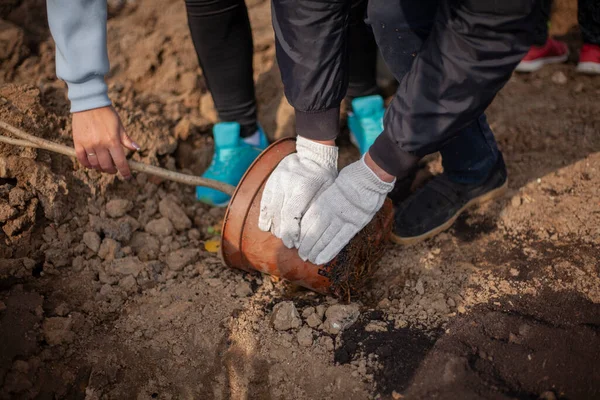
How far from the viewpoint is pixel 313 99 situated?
1621 millimetres

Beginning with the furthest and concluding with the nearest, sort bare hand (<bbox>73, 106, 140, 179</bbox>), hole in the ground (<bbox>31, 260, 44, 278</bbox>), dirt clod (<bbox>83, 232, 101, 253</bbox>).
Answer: dirt clod (<bbox>83, 232, 101, 253</bbox>) < hole in the ground (<bbox>31, 260, 44, 278</bbox>) < bare hand (<bbox>73, 106, 140, 179</bbox>)

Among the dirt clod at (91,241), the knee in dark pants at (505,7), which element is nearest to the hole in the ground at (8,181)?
the dirt clod at (91,241)

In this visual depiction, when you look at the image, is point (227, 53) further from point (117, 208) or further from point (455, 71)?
point (455, 71)

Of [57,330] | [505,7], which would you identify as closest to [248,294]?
[57,330]

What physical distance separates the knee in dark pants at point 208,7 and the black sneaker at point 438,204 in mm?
1120

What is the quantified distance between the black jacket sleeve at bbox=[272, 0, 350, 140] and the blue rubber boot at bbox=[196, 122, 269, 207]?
70 cm

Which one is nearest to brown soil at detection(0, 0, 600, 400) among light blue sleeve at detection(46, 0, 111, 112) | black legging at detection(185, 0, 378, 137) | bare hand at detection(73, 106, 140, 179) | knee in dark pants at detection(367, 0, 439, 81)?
black legging at detection(185, 0, 378, 137)

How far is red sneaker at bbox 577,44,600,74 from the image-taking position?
2.81m

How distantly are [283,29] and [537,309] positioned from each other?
127cm

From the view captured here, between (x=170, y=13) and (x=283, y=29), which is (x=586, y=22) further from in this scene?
(x=170, y=13)

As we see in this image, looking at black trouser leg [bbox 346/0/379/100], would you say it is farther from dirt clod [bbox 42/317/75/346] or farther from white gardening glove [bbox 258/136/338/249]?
A: dirt clod [bbox 42/317/75/346]

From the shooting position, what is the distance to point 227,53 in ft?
7.13

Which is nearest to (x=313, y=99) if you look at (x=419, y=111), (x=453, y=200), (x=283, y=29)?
(x=283, y=29)

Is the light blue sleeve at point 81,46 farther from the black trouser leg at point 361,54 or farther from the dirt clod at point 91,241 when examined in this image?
the black trouser leg at point 361,54
